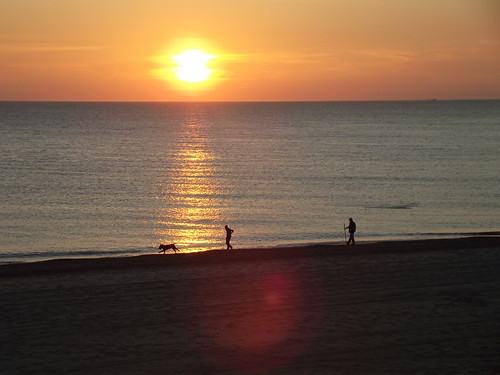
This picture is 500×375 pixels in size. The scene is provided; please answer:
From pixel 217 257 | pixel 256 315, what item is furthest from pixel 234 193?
pixel 256 315

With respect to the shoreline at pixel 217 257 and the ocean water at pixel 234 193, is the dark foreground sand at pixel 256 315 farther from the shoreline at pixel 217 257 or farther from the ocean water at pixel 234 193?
the ocean water at pixel 234 193

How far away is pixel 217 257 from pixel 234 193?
29.3 metres

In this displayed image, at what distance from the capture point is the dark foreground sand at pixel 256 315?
14.9 metres

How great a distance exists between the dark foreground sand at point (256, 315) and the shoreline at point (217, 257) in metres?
0.13

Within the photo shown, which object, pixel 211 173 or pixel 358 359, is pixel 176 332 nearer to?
pixel 358 359

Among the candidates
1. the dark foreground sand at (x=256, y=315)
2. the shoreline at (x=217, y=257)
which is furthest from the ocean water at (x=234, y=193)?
the dark foreground sand at (x=256, y=315)

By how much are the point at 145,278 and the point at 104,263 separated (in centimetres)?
368

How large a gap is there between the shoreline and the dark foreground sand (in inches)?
4.9

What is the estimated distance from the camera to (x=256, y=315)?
714 inches

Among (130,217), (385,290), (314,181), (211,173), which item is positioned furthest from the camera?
(211,173)

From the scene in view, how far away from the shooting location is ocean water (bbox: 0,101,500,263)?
3859 centimetres

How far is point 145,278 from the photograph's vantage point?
22781 millimetres

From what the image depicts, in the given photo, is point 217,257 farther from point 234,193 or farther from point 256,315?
point 234,193

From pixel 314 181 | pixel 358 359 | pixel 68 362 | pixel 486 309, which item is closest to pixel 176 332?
pixel 68 362
